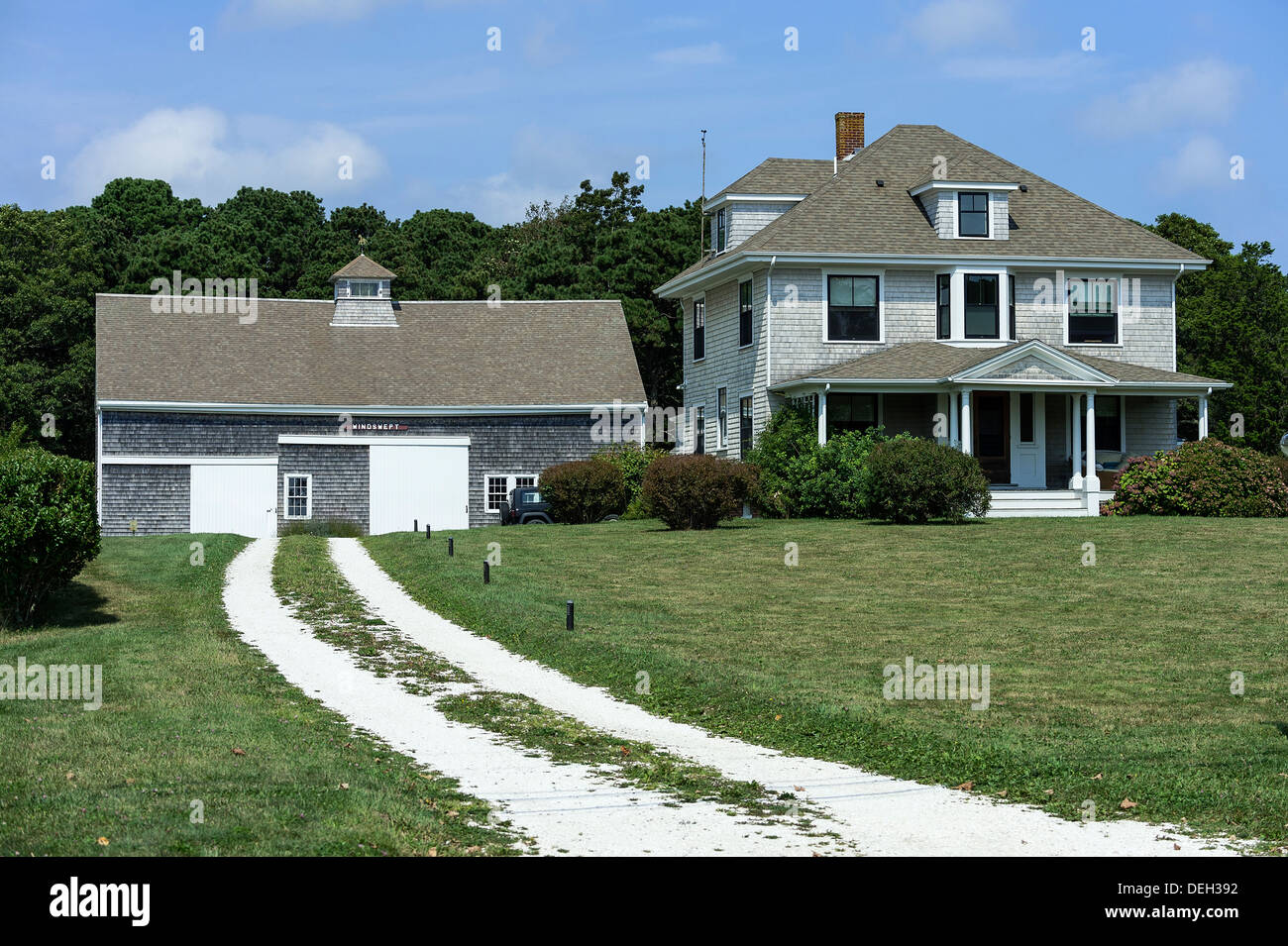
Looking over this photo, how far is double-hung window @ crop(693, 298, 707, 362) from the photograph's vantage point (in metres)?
41.7

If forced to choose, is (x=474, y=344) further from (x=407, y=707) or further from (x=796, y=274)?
(x=407, y=707)

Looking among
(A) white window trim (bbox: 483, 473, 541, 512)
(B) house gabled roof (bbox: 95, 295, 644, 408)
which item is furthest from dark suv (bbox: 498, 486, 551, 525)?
(B) house gabled roof (bbox: 95, 295, 644, 408)

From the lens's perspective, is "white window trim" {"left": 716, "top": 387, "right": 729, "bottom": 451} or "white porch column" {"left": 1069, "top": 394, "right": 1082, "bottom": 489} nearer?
"white porch column" {"left": 1069, "top": 394, "right": 1082, "bottom": 489}

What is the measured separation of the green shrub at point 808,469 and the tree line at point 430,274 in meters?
23.7

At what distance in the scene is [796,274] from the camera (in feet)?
116

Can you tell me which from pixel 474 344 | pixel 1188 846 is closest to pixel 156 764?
pixel 1188 846

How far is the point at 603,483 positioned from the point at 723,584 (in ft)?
46.9

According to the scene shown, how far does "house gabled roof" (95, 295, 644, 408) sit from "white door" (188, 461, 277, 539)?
213 centimetres

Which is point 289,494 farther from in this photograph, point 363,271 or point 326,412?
point 363,271

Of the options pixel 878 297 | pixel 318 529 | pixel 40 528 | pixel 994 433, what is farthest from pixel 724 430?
pixel 40 528

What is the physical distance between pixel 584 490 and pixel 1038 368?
12.4 m

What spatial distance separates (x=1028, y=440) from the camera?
118 ft

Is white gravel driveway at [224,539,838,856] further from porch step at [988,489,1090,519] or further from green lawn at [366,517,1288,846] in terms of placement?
porch step at [988,489,1090,519]

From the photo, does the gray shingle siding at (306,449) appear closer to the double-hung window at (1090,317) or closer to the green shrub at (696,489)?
the green shrub at (696,489)
